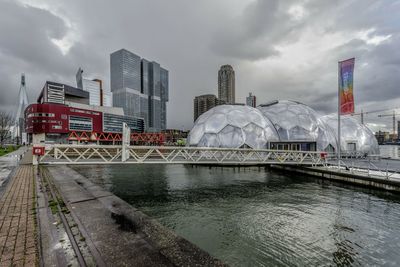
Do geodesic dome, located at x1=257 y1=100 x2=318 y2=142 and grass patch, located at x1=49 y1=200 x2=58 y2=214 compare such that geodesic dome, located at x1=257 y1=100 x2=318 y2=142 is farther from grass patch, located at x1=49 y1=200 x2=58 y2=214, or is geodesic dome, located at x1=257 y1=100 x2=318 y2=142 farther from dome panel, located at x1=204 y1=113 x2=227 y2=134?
grass patch, located at x1=49 y1=200 x2=58 y2=214

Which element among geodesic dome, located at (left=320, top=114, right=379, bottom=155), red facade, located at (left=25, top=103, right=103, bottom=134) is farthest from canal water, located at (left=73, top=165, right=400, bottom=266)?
red facade, located at (left=25, top=103, right=103, bottom=134)

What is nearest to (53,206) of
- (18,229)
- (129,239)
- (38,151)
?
(18,229)

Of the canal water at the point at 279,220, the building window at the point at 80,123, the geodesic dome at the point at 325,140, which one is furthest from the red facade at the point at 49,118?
the geodesic dome at the point at 325,140

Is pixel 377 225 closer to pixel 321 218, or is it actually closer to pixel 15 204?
pixel 321 218

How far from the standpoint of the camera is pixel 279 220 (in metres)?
9.34

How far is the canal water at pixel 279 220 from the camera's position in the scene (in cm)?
661

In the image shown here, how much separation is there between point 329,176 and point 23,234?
74.1 ft

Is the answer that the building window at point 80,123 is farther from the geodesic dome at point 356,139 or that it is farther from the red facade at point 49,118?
the geodesic dome at point 356,139

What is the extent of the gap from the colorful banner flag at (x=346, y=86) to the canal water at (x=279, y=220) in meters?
7.67

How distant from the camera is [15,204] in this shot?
693 centimetres

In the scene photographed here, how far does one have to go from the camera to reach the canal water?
21.7 ft

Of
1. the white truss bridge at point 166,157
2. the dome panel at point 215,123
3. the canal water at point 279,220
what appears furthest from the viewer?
the dome panel at point 215,123

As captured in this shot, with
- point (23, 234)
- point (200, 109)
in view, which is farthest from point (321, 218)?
point (200, 109)

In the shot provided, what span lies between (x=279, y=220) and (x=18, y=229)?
31.8 feet
